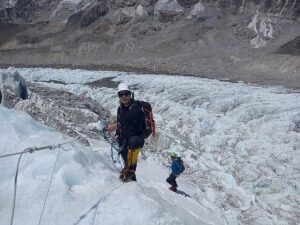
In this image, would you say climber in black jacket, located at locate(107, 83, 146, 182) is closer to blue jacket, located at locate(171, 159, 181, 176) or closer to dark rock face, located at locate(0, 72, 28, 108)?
blue jacket, located at locate(171, 159, 181, 176)

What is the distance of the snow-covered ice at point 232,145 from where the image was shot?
9180 millimetres

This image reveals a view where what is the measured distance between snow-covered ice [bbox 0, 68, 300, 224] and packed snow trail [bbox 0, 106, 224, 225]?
1.12 metres

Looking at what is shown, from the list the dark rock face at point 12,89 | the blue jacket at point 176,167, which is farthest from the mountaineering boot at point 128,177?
the dark rock face at point 12,89

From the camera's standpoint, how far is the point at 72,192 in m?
5.06

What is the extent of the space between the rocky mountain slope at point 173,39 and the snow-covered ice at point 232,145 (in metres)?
8.29

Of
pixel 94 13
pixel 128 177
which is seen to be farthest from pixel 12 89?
pixel 94 13

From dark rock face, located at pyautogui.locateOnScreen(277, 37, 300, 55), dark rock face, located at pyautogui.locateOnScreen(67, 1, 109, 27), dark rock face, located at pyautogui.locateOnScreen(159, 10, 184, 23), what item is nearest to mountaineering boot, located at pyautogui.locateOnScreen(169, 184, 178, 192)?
dark rock face, located at pyautogui.locateOnScreen(277, 37, 300, 55)

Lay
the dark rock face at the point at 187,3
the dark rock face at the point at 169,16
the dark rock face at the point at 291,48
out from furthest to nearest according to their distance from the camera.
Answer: the dark rock face at the point at 187,3, the dark rock face at the point at 169,16, the dark rock face at the point at 291,48

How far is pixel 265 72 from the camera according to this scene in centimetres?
2531

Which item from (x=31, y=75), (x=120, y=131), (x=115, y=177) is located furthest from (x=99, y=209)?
(x=31, y=75)

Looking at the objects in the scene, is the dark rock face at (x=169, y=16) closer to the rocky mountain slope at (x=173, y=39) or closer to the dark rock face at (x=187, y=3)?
the rocky mountain slope at (x=173, y=39)

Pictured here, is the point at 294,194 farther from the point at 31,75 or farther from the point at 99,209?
the point at 31,75

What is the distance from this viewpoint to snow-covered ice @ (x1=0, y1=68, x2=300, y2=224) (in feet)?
30.1

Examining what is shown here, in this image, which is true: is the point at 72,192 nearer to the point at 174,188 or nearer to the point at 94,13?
the point at 174,188
